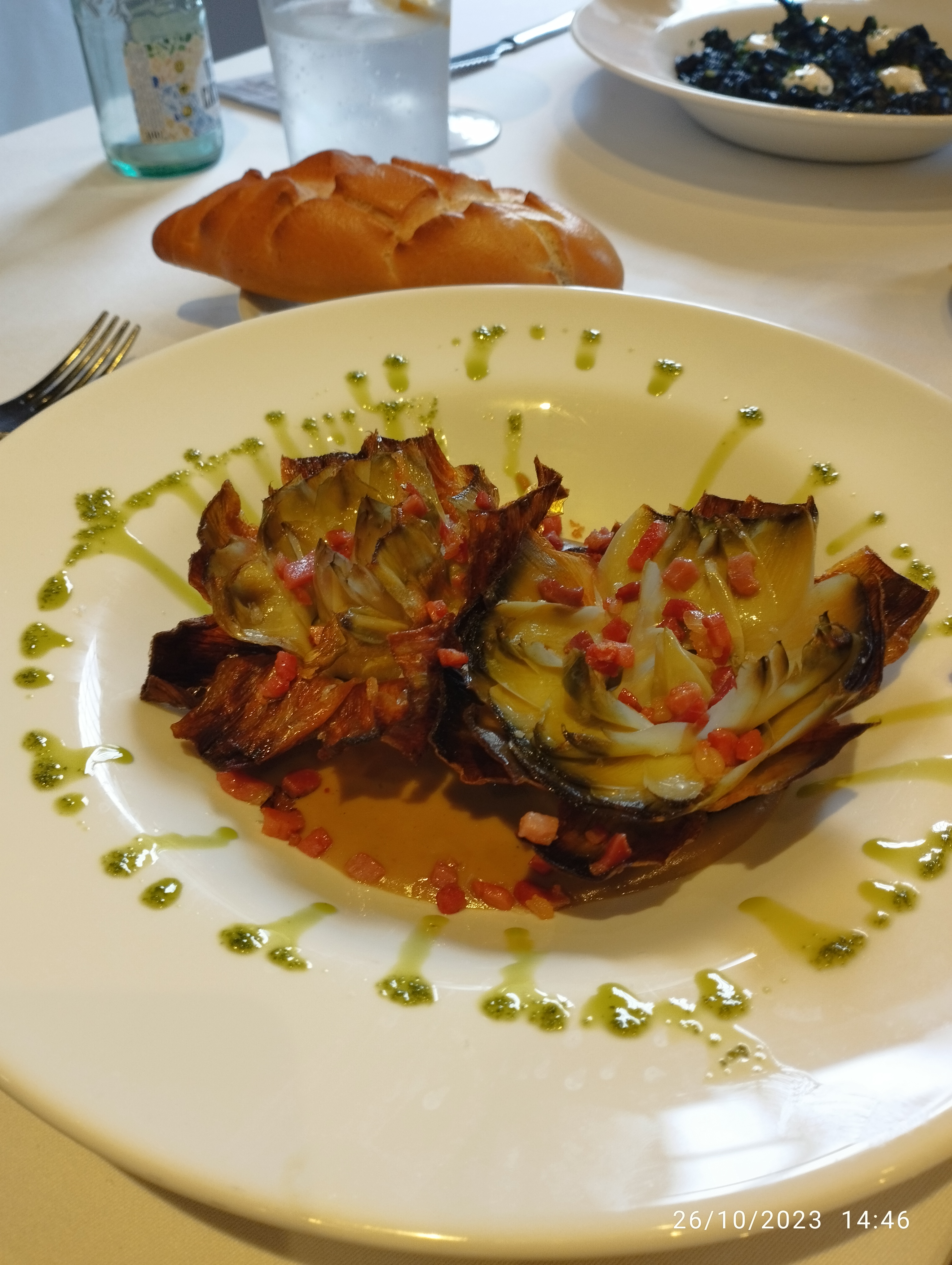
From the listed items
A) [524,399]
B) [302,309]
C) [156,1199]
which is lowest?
[156,1199]

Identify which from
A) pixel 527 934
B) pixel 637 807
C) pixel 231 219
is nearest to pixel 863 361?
pixel 637 807

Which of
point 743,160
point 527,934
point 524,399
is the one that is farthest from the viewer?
point 743,160

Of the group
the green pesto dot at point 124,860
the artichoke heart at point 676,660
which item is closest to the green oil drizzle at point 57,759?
the green pesto dot at point 124,860

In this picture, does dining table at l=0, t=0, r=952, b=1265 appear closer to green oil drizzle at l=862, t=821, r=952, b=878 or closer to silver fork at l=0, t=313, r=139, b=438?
silver fork at l=0, t=313, r=139, b=438

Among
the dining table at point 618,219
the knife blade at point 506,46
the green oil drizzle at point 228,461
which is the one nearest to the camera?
the green oil drizzle at point 228,461

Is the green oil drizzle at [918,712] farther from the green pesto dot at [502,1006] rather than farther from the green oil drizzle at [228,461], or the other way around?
the green oil drizzle at [228,461]

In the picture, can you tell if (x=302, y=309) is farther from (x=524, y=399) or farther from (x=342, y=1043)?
(x=342, y=1043)

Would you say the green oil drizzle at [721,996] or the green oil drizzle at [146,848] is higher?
the green oil drizzle at [146,848]
